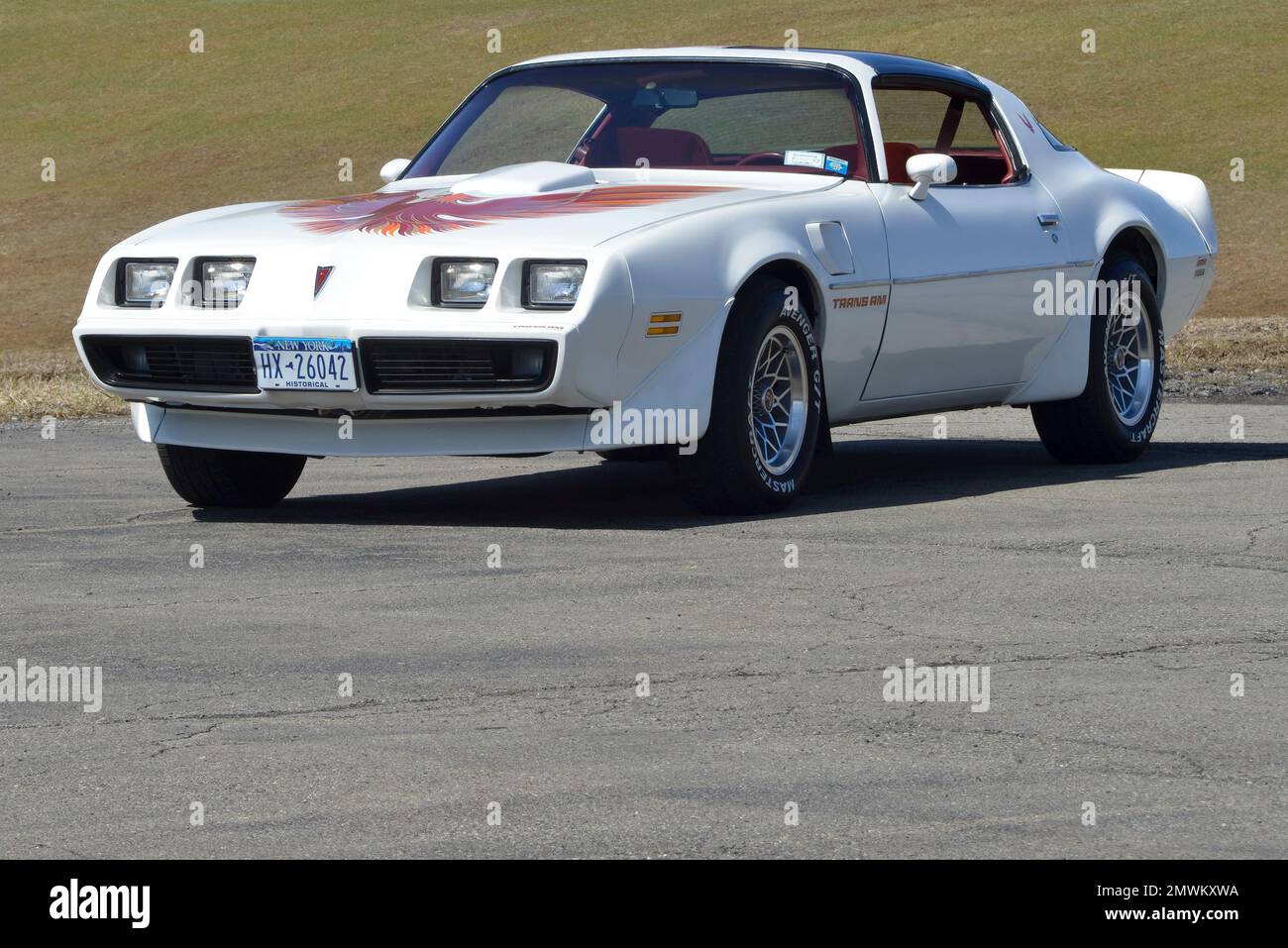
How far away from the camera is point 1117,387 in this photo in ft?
31.1

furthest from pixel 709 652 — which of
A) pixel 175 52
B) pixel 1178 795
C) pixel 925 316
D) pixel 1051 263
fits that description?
pixel 175 52

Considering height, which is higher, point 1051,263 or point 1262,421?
point 1051,263

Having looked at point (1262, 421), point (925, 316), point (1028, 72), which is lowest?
point (1262, 421)

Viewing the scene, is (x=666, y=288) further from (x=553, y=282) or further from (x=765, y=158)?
(x=765, y=158)

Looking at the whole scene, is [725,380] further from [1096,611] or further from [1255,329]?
[1255,329]

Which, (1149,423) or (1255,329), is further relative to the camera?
(1255,329)

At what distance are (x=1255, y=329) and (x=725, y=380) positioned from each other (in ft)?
41.8

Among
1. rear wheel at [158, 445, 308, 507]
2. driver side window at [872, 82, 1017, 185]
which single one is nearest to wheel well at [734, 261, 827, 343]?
driver side window at [872, 82, 1017, 185]

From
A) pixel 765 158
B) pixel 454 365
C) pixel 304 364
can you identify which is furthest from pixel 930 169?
→ pixel 304 364

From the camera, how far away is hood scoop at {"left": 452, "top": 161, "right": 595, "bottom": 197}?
7.92 meters

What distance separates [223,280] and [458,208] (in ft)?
2.76

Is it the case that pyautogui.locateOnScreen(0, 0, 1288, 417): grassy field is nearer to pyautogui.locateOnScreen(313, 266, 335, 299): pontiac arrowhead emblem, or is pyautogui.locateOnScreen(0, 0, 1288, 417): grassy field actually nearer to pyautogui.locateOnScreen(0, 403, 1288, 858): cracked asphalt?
pyautogui.locateOnScreen(0, 403, 1288, 858): cracked asphalt

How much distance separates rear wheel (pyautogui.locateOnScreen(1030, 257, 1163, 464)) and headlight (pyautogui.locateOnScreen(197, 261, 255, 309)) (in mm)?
3588

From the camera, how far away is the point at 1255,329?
19031 mm
